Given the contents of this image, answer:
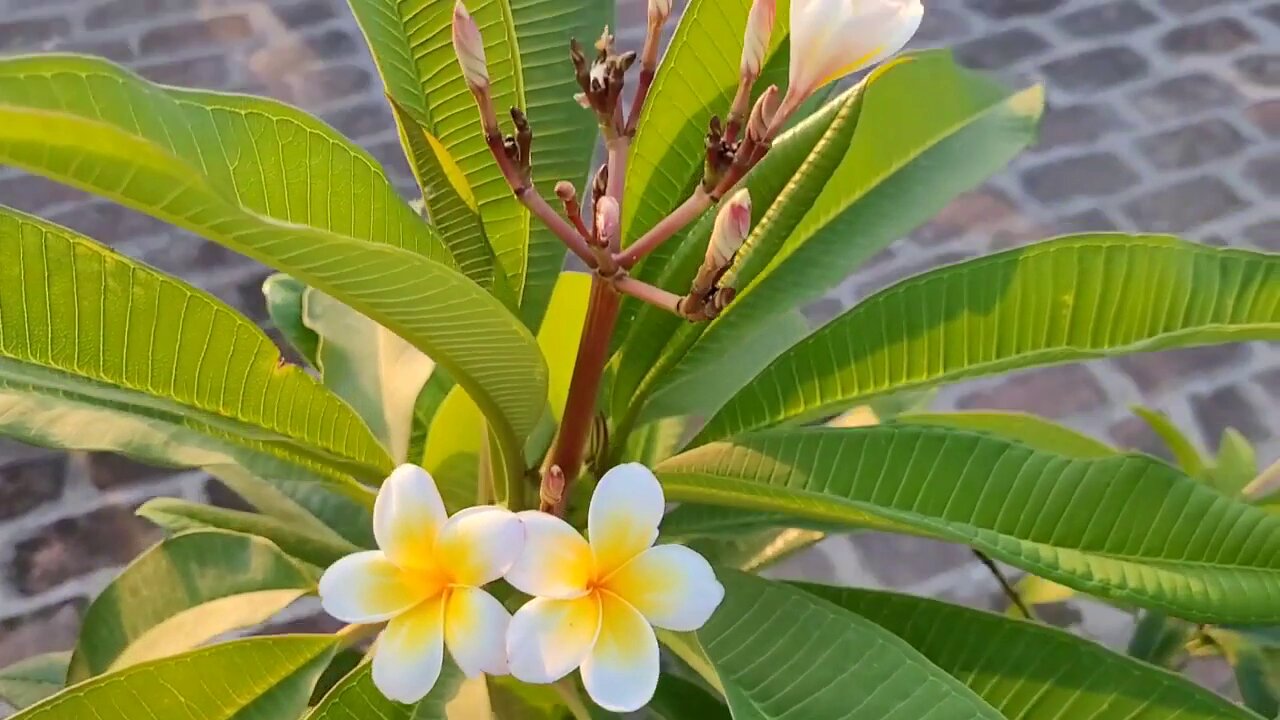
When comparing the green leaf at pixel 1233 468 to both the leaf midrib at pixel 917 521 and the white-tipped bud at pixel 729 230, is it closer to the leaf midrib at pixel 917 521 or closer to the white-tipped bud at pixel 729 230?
the leaf midrib at pixel 917 521

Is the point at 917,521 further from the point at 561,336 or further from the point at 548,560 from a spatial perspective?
the point at 561,336

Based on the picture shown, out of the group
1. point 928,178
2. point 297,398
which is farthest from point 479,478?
point 928,178

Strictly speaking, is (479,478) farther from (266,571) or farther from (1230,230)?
(1230,230)

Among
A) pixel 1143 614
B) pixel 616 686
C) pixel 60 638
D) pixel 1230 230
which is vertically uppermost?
pixel 1230 230

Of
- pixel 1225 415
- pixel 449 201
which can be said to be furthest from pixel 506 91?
pixel 1225 415

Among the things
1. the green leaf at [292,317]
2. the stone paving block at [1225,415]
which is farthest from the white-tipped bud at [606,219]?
the stone paving block at [1225,415]

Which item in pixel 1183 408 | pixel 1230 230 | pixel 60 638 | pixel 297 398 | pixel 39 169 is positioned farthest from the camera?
pixel 1230 230

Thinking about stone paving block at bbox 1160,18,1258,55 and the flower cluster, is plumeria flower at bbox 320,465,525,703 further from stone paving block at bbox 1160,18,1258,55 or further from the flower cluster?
stone paving block at bbox 1160,18,1258,55
